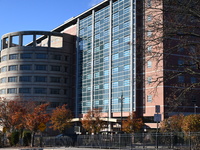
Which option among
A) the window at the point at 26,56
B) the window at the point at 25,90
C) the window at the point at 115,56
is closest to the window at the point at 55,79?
the window at the point at 25,90

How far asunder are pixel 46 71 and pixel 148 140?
65.9 m

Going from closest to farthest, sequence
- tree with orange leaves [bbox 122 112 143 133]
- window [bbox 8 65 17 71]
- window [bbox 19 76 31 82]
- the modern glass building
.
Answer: tree with orange leaves [bbox 122 112 143 133] < the modern glass building < window [bbox 19 76 31 82] < window [bbox 8 65 17 71]

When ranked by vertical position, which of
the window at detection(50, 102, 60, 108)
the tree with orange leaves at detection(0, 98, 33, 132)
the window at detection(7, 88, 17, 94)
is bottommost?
the tree with orange leaves at detection(0, 98, 33, 132)

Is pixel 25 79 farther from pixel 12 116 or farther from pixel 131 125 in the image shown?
pixel 12 116

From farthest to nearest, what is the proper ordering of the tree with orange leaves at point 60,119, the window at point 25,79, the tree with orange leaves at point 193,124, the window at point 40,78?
the window at point 40,78 < the window at point 25,79 < the tree with orange leaves at point 60,119 < the tree with orange leaves at point 193,124

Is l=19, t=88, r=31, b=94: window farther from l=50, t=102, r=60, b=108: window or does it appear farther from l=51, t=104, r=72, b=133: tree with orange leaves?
l=51, t=104, r=72, b=133: tree with orange leaves

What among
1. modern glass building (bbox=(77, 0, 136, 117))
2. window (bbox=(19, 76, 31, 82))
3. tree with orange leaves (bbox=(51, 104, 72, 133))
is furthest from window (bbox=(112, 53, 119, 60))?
window (bbox=(19, 76, 31, 82))

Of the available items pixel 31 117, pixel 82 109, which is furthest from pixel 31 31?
pixel 31 117

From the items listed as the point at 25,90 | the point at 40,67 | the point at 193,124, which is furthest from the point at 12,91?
the point at 193,124

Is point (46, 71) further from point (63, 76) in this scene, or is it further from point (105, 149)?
point (105, 149)

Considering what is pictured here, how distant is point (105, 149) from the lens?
3453 centimetres

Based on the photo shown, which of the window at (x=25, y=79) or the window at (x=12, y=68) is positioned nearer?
the window at (x=25, y=79)

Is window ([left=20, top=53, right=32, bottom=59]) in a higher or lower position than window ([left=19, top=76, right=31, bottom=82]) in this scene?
higher

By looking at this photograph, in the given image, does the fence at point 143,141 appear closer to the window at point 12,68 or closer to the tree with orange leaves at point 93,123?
the tree with orange leaves at point 93,123
